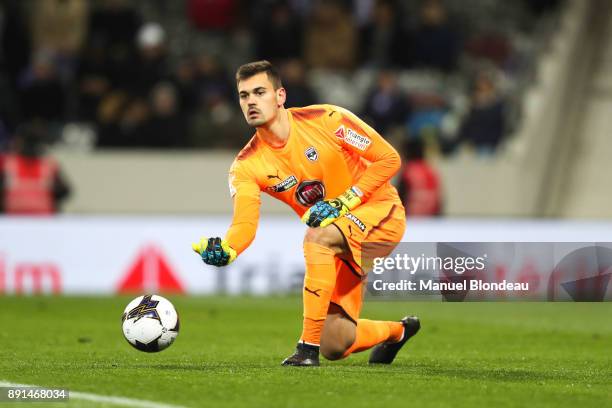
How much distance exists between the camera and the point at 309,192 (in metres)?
8.79

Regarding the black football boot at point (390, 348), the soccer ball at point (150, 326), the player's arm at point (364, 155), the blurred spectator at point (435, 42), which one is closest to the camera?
the player's arm at point (364, 155)

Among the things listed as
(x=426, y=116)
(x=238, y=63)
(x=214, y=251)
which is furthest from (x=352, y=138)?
(x=238, y=63)

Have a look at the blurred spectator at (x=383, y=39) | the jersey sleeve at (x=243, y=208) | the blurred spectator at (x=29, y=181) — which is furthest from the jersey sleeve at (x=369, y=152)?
the blurred spectator at (x=383, y=39)

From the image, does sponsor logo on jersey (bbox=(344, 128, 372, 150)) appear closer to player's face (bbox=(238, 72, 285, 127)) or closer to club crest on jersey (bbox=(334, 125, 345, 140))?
club crest on jersey (bbox=(334, 125, 345, 140))

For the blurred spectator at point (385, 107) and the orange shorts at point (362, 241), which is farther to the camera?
the blurred spectator at point (385, 107)

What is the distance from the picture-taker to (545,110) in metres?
19.5

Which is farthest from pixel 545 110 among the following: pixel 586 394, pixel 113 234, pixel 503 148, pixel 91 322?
pixel 586 394

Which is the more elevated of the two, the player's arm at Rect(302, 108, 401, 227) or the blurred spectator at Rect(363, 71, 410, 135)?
the blurred spectator at Rect(363, 71, 410, 135)

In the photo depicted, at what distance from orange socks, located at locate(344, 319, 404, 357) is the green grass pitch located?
183 mm

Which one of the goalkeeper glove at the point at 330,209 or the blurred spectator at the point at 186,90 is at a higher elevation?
the blurred spectator at the point at 186,90

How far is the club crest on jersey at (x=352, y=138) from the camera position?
8594 mm

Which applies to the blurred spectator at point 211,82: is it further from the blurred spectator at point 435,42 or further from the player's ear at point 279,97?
the player's ear at point 279,97

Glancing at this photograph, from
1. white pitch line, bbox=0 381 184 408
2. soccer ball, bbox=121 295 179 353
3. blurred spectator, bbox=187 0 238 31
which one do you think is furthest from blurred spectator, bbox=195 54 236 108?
white pitch line, bbox=0 381 184 408

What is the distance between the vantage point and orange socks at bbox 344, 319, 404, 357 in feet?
29.0
